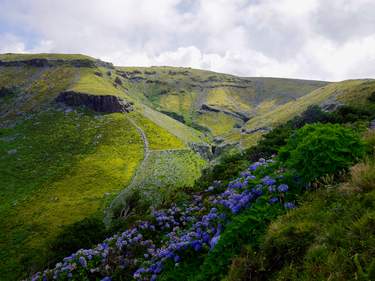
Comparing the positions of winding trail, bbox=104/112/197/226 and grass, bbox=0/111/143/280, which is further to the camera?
winding trail, bbox=104/112/197/226

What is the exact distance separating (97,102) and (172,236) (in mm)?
141181

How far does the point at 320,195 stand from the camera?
743cm

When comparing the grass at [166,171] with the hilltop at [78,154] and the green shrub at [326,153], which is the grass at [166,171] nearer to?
the hilltop at [78,154]

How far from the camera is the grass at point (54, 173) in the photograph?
7050 centimetres

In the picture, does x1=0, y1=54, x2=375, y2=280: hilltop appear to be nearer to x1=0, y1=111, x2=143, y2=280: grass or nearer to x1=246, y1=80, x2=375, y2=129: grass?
x1=0, y1=111, x2=143, y2=280: grass

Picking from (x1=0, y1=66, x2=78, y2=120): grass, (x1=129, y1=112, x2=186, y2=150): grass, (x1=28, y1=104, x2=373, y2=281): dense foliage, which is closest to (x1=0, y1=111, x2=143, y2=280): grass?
(x1=129, y1=112, x2=186, y2=150): grass

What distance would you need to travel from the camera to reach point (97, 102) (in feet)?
479

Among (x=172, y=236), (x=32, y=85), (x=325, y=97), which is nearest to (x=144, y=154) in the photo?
(x=325, y=97)

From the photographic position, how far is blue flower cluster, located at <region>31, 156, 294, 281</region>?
358 inches

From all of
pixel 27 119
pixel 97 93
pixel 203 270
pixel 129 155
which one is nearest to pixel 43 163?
pixel 129 155

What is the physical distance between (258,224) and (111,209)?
238 ft

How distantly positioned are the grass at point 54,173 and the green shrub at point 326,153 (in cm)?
5159

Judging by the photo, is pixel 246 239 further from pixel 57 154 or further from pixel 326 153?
pixel 57 154

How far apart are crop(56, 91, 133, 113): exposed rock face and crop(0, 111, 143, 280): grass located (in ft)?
19.6
